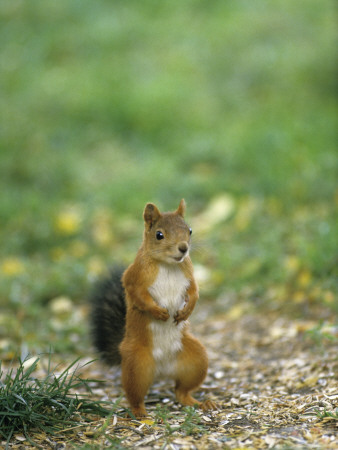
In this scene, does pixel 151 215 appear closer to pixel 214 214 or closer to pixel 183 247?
pixel 183 247

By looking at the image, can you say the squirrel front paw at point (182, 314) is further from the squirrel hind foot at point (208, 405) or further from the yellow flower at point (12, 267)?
the yellow flower at point (12, 267)

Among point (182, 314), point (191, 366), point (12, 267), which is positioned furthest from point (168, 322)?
point (12, 267)

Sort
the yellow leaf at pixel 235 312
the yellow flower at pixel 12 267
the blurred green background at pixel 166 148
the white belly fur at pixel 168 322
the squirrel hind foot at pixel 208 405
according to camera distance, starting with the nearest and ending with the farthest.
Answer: the white belly fur at pixel 168 322
the squirrel hind foot at pixel 208 405
the yellow leaf at pixel 235 312
the blurred green background at pixel 166 148
the yellow flower at pixel 12 267

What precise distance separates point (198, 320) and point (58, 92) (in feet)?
14.0

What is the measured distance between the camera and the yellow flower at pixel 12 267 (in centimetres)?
493

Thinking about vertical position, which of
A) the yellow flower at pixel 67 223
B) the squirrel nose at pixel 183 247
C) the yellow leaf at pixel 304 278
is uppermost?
the yellow flower at pixel 67 223

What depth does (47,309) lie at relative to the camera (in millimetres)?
4543

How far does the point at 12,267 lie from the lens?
500cm

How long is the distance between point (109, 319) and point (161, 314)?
0.48 meters

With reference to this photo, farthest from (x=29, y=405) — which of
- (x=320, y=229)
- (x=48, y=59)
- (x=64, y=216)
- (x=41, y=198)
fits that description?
(x=48, y=59)

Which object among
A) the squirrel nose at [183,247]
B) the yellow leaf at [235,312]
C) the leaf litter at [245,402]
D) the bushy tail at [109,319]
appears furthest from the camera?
the yellow leaf at [235,312]

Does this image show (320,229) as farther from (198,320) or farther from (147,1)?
(147,1)

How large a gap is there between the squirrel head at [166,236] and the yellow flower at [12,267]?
7.85 feet

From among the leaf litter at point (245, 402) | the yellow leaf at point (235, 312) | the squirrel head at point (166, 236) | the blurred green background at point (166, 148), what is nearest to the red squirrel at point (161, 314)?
the squirrel head at point (166, 236)
